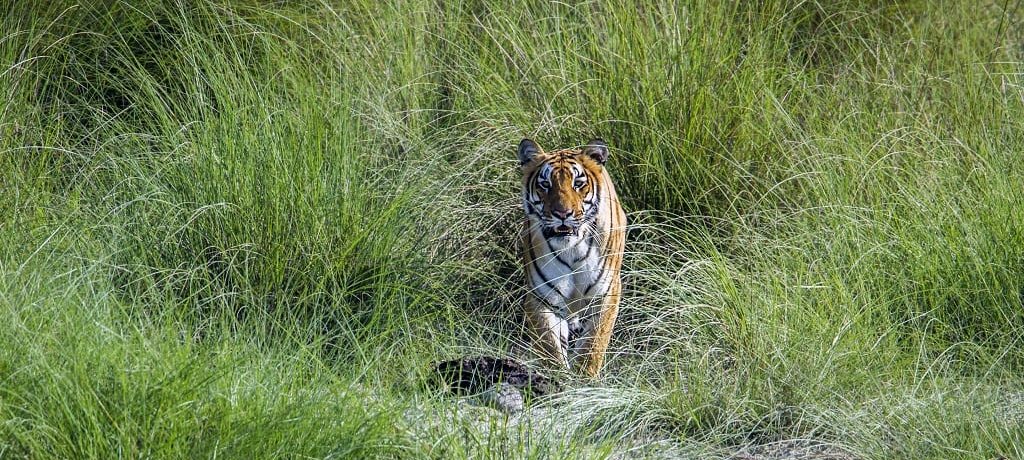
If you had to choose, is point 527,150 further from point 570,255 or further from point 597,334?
point 597,334

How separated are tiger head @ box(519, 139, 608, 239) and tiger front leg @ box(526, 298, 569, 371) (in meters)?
0.26

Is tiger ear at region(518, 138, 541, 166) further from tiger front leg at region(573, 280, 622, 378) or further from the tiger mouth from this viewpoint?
tiger front leg at region(573, 280, 622, 378)

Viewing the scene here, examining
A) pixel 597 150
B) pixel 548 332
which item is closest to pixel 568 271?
Result: pixel 548 332

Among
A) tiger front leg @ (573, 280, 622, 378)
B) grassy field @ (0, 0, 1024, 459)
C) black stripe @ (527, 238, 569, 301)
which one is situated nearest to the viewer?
grassy field @ (0, 0, 1024, 459)

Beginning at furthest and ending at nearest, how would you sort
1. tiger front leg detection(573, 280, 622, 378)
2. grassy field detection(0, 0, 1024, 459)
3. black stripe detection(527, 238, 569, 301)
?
black stripe detection(527, 238, 569, 301), tiger front leg detection(573, 280, 622, 378), grassy field detection(0, 0, 1024, 459)

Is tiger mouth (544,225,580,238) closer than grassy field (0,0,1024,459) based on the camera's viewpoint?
No

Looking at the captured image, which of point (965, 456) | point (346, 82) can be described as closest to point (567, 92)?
point (346, 82)

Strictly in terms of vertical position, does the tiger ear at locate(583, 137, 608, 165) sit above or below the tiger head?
above

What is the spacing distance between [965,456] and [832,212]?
4.57 ft

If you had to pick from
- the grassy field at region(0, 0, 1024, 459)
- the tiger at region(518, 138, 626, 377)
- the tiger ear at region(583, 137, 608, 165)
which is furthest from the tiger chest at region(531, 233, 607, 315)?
the tiger ear at region(583, 137, 608, 165)

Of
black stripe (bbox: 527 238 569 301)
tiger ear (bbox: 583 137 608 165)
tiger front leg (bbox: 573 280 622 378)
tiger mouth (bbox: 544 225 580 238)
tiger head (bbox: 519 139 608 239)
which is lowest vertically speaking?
tiger front leg (bbox: 573 280 622 378)

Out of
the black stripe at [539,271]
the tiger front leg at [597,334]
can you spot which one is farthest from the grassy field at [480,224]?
the black stripe at [539,271]

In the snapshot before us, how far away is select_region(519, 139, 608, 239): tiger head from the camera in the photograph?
4492mm

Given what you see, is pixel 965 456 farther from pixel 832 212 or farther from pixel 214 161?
pixel 214 161
